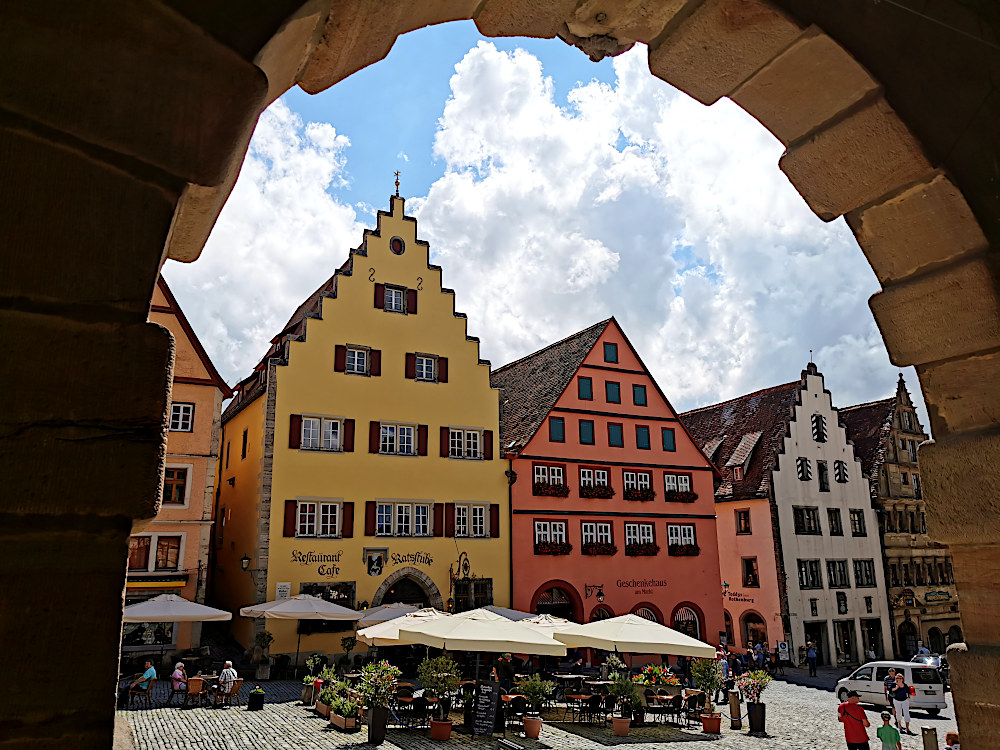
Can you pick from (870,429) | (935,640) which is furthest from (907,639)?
(870,429)

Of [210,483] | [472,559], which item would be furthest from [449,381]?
[210,483]

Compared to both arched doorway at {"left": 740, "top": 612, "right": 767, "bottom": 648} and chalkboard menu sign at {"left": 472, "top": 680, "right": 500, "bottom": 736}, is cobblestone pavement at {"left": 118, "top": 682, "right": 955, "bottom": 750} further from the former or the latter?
arched doorway at {"left": 740, "top": 612, "right": 767, "bottom": 648}

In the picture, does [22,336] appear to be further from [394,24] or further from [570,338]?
[570,338]

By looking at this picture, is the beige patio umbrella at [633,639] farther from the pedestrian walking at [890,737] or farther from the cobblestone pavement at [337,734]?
the pedestrian walking at [890,737]

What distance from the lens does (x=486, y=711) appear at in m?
13.1

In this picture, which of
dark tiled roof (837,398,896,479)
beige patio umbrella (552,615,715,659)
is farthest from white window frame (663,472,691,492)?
beige patio umbrella (552,615,715,659)

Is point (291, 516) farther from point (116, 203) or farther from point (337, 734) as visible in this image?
point (116, 203)

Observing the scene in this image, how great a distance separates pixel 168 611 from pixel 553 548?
11160 mm

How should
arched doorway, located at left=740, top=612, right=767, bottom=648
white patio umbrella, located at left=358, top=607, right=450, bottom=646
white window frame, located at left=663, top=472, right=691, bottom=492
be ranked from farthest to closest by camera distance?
arched doorway, located at left=740, top=612, right=767, bottom=648
white window frame, located at left=663, top=472, right=691, bottom=492
white patio umbrella, located at left=358, top=607, right=450, bottom=646

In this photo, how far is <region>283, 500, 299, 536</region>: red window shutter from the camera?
20219 mm

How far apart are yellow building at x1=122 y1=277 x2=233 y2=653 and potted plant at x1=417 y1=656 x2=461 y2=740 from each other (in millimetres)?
7433

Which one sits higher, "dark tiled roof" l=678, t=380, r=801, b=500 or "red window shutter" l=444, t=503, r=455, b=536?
"dark tiled roof" l=678, t=380, r=801, b=500

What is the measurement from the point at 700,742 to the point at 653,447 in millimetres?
13375

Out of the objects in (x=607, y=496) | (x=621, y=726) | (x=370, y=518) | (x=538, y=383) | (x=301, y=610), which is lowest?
(x=621, y=726)
